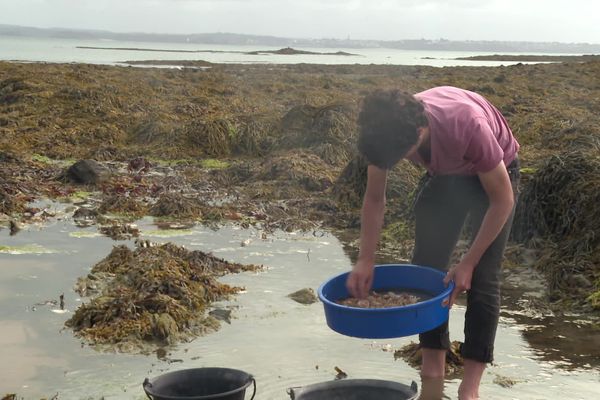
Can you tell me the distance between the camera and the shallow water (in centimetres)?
397

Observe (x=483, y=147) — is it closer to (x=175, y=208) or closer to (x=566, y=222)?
(x=566, y=222)

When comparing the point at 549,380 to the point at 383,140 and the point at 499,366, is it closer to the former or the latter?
the point at 499,366

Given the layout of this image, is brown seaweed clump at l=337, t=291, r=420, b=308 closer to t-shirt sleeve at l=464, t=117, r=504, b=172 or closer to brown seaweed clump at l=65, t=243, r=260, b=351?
t-shirt sleeve at l=464, t=117, r=504, b=172

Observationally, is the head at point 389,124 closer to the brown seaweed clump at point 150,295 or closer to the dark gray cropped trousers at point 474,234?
the dark gray cropped trousers at point 474,234

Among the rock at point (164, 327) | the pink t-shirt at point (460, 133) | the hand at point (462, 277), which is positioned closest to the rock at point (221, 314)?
the rock at point (164, 327)

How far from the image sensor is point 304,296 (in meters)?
5.44

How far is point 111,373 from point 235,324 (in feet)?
3.31

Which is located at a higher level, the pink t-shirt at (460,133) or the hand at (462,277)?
the pink t-shirt at (460,133)

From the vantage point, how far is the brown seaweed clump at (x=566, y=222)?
5711 millimetres

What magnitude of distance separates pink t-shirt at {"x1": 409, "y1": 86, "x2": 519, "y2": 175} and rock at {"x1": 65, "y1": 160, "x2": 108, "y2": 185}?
284 inches

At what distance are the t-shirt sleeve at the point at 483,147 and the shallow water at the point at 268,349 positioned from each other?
54.8 inches

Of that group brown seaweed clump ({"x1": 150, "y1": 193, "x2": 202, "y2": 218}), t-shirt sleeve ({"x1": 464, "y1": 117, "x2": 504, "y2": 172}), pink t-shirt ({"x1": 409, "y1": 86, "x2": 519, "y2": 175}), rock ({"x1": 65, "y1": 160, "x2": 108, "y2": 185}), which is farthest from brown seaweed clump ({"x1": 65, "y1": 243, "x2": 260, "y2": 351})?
rock ({"x1": 65, "y1": 160, "x2": 108, "y2": 185})

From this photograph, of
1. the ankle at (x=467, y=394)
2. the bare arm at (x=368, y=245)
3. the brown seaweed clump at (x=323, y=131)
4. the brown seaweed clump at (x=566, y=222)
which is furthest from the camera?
the brown seaweed clump at (x=323, y=131)

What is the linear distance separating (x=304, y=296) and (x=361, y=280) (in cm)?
204
